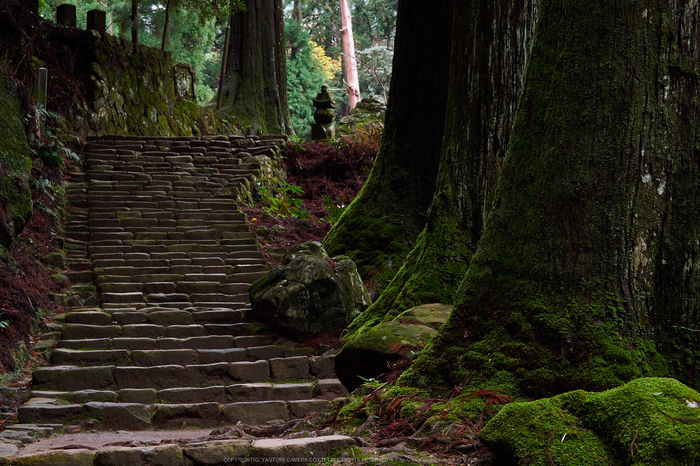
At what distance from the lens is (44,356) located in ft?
20.8

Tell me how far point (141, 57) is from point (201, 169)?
17.4ft

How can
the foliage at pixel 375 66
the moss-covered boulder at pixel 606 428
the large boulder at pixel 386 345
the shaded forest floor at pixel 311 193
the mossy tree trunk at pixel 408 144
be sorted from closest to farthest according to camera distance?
the moss-covered boulder at pixel 606 428
the large boulder at pixel 386 345
the mossy tree trunk at pixel 408 144
the shaded forest floor at pixel 311 193
the foliage at pixel 375 66

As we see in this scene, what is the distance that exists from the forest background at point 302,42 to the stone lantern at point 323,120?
1163 cm

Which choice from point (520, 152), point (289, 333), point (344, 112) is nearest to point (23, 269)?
point (289, 333)

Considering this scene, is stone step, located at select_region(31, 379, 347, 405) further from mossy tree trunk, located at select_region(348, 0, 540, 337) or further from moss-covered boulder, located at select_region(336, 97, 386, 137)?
moss-covered boulder, located at select_region(336, 97, 386, 137)

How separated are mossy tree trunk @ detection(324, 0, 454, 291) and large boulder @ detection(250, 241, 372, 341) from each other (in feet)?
1.47

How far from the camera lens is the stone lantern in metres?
16.8

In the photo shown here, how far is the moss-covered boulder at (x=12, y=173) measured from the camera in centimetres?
710

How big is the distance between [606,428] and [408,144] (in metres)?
5.41

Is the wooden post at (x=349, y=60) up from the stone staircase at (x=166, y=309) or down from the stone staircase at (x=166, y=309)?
up

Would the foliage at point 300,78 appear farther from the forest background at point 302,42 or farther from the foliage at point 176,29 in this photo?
the foliage at point 176,29

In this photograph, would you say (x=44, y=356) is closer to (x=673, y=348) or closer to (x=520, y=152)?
(x=520, y=152)

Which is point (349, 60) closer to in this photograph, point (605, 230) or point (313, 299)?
point (313, 299)

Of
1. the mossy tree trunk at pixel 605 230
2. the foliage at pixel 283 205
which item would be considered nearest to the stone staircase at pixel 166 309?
the foliage at pixel 283 205
